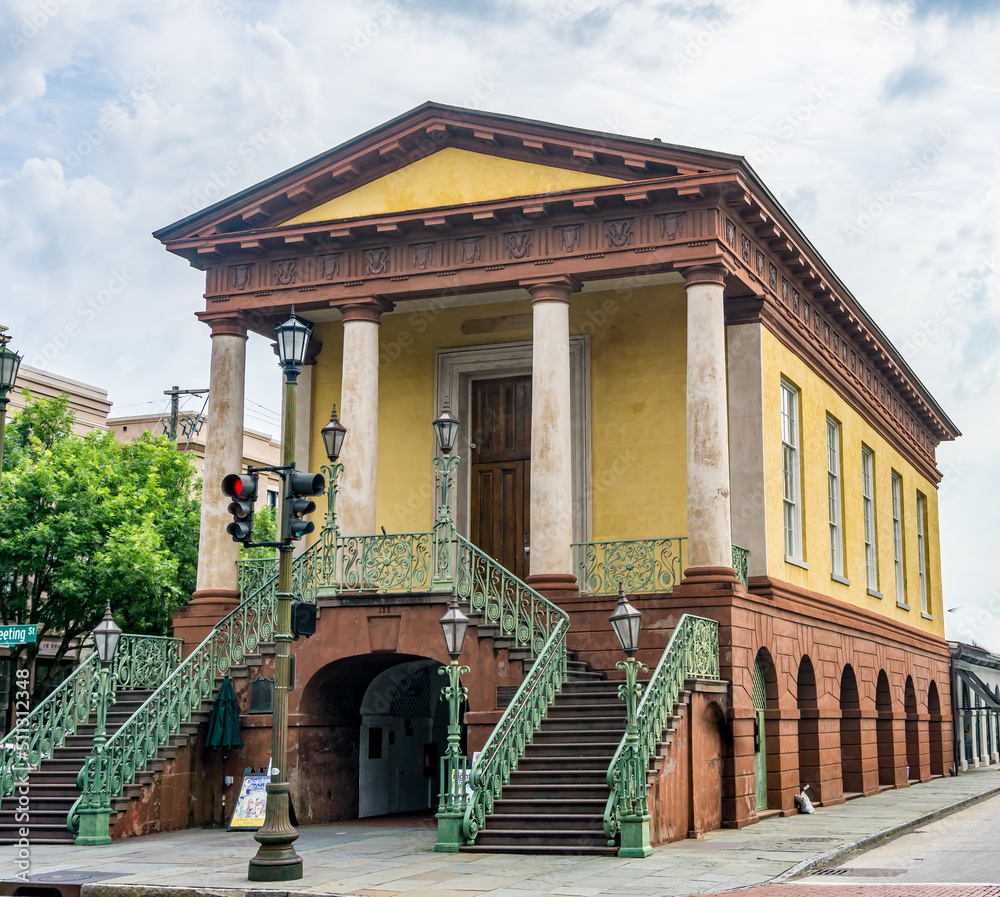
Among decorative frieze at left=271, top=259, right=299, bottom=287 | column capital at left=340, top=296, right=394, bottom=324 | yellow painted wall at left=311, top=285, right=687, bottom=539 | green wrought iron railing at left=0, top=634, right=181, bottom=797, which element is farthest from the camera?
decorative frieze at left=271, top=259, right=299, bottom=287

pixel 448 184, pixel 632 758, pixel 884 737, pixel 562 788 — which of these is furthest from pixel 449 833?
pixel 884 737

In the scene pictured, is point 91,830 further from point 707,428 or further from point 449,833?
point 707,428

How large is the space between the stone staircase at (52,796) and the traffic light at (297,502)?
21.0ft

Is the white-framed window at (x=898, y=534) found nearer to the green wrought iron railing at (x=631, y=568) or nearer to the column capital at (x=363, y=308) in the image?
the green wrought iron railing at (x=631, y=568)

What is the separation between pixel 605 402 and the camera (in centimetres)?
2327

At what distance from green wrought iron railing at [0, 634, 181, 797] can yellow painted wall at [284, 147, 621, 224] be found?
7.88 m

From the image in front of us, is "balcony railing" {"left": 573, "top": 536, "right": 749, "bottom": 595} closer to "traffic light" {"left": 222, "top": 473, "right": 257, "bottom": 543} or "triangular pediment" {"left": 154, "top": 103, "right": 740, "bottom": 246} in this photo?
"triangular pediment" {"left": 154, "top": 103, "right": 740, "bottom": 246}

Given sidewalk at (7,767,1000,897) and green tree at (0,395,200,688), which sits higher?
green tree at (0,395,200,688)

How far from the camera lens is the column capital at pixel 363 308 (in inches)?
883

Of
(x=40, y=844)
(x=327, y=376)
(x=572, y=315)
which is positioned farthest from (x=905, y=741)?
(x=40, y=844)

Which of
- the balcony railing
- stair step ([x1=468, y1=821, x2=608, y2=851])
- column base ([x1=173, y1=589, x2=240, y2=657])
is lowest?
stair step ([x1=468, y1=821, x2=608, y2=851])

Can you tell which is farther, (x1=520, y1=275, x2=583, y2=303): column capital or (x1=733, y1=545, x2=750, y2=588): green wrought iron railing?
(x1=520, y1=275, x2=583, y2=303): column capital

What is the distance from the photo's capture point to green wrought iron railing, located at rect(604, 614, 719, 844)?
15.4 meters

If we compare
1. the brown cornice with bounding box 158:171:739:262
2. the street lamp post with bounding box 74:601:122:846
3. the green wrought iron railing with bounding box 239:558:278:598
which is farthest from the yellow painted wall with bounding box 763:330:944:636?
the street lamp post with bounding box 74:601:122:846
